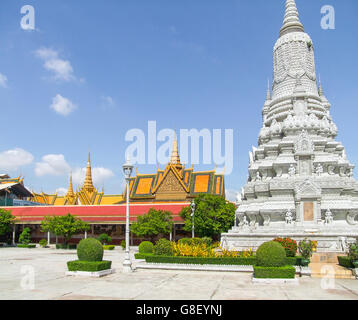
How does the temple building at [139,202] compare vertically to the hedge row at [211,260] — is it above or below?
above

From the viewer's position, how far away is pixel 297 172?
97.6 feet

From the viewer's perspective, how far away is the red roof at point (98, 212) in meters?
44.7

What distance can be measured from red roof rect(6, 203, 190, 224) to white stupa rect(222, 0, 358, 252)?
14.2m

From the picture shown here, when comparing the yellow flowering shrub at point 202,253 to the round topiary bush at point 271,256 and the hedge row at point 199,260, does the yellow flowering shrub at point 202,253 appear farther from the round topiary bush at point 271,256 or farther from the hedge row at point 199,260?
the round topiary bush at point 271,256

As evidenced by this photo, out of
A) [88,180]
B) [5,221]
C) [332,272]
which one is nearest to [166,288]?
[332,272]

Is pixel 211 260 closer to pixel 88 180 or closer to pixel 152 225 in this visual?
pixel 152 225

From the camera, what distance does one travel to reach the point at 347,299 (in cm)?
1118

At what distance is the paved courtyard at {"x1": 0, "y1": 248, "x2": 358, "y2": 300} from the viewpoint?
11695 millimetres

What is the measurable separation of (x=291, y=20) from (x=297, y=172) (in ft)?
60.0

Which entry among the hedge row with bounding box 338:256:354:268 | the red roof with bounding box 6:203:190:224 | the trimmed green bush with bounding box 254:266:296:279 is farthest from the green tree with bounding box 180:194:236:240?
the trimmed green bush with bounding box 254:266:296:279

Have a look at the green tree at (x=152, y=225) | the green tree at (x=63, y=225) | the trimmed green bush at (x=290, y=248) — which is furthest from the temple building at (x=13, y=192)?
the trimmed green bush at (x=290, y=248)

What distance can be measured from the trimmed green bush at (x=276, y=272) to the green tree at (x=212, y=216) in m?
21.5

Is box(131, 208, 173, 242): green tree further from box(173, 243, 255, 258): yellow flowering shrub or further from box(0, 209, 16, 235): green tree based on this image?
box(0, 209, 16, 235): green tree
